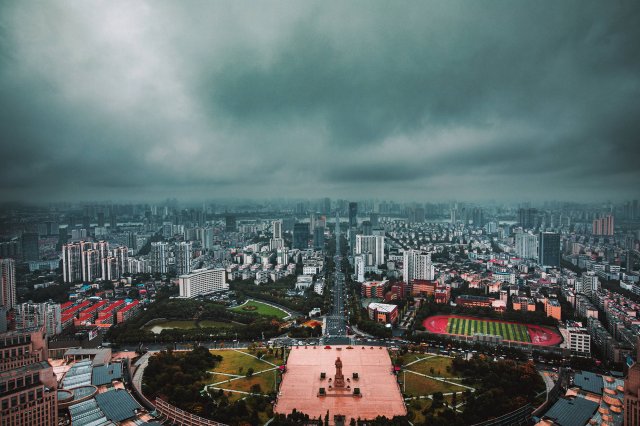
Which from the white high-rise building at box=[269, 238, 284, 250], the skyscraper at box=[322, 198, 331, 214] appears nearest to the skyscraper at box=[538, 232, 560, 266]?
the white high-rise building at box=[269, 238, 284, 250]

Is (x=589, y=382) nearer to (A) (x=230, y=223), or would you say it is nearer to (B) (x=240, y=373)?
(B) (x=240, y=373)

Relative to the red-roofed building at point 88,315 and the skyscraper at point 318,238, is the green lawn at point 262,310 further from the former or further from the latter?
the skyscraper at point 318,238

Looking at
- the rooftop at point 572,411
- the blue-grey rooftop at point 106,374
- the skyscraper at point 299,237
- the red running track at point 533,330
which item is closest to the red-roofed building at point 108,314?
the blue-grey rooftop at point 106,374

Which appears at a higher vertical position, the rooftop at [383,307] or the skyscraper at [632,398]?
the skyscraper at [632,398]

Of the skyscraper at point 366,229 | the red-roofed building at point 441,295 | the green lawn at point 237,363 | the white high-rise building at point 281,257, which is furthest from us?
the skyscraper at point 366,229

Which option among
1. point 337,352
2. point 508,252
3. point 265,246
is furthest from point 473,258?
point 337,352

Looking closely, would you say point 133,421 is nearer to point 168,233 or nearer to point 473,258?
point 473,258
